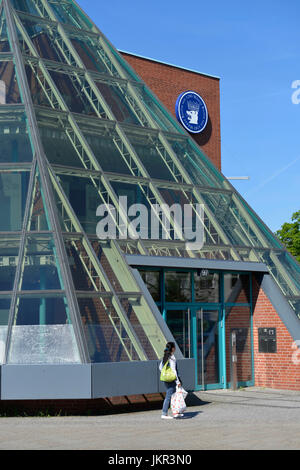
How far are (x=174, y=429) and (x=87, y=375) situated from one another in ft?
8.09

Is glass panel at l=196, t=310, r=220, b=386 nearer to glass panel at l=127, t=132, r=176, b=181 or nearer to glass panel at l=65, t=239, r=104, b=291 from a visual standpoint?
glass panel at l=127, t=132, r=176, b=181

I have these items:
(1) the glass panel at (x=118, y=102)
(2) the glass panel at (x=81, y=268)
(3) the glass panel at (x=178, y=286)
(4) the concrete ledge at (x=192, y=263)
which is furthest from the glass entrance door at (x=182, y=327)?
(1) the glass panel at (x=118, y=102)

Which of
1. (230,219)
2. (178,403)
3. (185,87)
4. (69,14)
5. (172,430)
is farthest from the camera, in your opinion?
(185,87)

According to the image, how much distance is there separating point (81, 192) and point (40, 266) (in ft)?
10.5

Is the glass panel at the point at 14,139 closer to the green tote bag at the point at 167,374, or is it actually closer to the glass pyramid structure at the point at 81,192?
the glass pyramid structure at the point at 81,192

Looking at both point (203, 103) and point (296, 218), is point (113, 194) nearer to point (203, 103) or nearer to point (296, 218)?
point (203, 103)

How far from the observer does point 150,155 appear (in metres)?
22.2

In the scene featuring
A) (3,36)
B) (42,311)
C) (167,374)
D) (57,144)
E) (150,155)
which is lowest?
(167,374)

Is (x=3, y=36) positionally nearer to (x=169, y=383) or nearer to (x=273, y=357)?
(x=169, y=383)

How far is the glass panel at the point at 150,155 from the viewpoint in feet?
71.1

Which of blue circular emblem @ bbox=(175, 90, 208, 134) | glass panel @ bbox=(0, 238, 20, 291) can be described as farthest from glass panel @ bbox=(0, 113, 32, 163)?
blue circular emblem @ bbox=(175, 90, 208, 134)

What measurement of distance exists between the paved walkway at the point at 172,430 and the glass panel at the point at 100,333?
1356 millimetres

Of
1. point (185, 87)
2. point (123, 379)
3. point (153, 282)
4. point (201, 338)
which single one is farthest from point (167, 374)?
point (185, 87)

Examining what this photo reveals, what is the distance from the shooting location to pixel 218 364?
20797 millimetres
